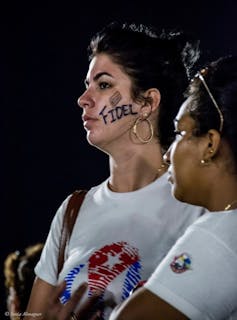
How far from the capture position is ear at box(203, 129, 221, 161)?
131 centimetres

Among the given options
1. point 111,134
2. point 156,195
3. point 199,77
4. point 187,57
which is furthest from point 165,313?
point 187,57

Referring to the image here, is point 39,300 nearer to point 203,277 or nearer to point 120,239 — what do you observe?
point 120,239

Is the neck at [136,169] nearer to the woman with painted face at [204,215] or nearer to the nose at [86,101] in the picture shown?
the nose at [86,101]

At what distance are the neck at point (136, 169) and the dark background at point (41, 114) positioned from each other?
1347 millimetres

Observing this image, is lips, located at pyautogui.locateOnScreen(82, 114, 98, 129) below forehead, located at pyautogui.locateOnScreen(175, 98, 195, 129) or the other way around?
below

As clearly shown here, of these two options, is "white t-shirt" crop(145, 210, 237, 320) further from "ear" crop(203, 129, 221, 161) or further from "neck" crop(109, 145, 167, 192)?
"neck" crop(109, 145, 167, 192)

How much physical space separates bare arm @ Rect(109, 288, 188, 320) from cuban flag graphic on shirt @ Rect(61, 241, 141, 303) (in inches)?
16.7

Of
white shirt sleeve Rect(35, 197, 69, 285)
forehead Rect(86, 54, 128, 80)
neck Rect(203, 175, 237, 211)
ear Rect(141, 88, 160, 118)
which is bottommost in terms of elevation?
white shirt sleeve Rect(35, 197, 69, 285)

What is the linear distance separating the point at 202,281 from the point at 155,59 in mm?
798

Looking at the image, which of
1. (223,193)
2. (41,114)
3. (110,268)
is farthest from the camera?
(41,114)

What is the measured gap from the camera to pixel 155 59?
1.84 m

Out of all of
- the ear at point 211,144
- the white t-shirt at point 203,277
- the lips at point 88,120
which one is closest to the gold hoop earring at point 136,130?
the lips at point 88,120

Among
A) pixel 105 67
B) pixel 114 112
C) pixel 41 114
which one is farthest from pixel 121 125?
pixel 41 114

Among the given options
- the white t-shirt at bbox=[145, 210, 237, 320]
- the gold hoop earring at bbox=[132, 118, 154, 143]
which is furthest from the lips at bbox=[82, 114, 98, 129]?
the white t-shirt at bbox=[145, 210, 237, 320]
